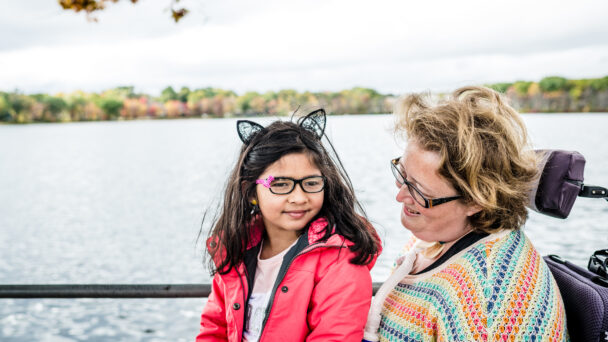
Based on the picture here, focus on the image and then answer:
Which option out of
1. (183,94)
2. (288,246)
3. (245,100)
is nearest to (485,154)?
(288,246)

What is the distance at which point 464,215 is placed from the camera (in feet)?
5.61

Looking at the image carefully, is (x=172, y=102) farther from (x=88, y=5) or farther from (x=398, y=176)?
(x=398, y=176)

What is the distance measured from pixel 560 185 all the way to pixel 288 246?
1.06 metres

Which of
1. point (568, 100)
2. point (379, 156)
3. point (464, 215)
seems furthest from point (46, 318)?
point (568, 100)

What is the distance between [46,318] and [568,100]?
45.6 metres

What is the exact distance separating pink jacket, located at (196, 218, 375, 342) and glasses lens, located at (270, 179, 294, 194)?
180 millimetres

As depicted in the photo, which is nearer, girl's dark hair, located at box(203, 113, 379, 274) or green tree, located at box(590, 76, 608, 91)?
girl's dark hair, located at box(203, 113, 379, 274)

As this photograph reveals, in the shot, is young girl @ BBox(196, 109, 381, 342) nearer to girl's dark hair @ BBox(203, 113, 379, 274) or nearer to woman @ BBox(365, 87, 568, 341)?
girl's dark hair @ BBox(203, 113, 379, 274)

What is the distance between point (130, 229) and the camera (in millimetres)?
17500

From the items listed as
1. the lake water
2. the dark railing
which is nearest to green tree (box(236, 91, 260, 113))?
the lake water

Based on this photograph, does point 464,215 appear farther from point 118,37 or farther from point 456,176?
point 118,37

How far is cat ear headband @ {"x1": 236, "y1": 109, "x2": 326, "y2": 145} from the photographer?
2172 mm

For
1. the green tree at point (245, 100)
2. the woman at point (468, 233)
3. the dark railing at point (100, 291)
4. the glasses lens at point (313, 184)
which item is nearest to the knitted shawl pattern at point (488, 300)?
the woman at point (468, 233)

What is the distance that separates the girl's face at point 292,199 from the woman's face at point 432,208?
0.37 meters
